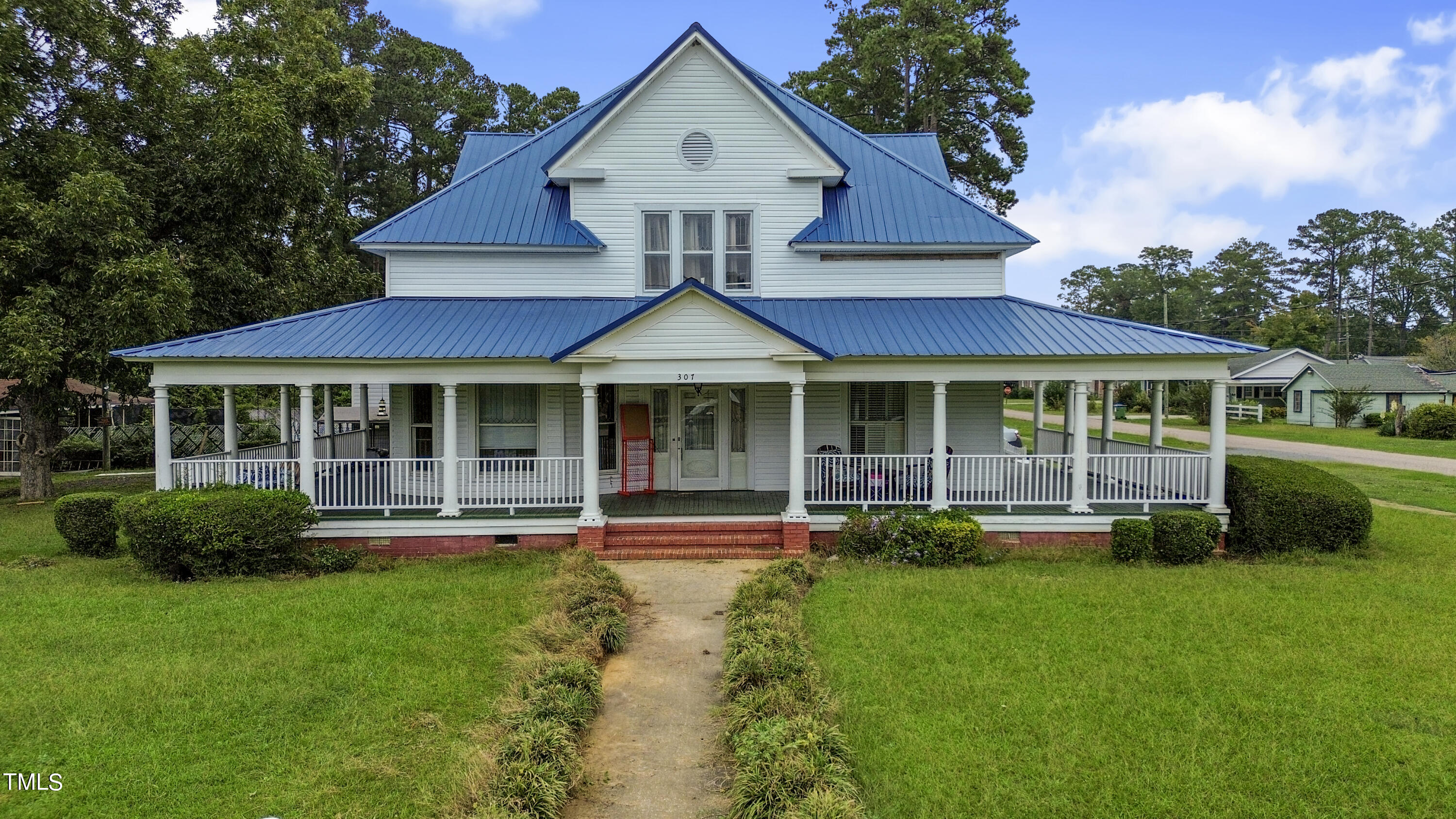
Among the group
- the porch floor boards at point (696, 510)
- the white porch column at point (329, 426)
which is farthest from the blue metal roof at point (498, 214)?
the porch floor boards at point (696, 510)

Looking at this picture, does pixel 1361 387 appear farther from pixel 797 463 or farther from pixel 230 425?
pixel 230 425

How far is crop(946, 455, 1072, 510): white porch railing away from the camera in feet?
43.0

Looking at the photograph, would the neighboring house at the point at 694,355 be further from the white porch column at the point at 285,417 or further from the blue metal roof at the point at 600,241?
the white porch column at the point at 285,417

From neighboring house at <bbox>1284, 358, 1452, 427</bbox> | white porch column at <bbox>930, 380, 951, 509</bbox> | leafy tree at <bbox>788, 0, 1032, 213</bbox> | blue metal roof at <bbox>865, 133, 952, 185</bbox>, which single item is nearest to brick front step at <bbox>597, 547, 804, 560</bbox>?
white porch column at <bbox>930, 380, 951, 509</bbox>

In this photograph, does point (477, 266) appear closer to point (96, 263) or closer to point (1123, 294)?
point (96, 263)

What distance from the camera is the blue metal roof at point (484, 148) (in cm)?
1814

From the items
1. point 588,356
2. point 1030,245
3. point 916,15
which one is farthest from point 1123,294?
point 588,356

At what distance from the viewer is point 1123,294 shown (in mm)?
94750

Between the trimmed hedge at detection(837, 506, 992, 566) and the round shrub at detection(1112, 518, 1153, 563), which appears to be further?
the round shrub at detection(1112, 518, 1153, 563)

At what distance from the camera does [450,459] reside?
41.5ft

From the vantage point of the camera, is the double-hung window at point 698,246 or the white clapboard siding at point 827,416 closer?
the double-hung window at point 698,246

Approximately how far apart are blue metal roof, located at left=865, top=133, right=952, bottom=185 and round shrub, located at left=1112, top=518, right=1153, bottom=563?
9.78 metres

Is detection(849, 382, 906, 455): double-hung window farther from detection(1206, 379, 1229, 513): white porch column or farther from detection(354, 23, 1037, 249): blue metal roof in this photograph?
detection(1206, 379, 1229, 513): white porch column

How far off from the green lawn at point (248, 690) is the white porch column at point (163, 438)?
71.0 inches
